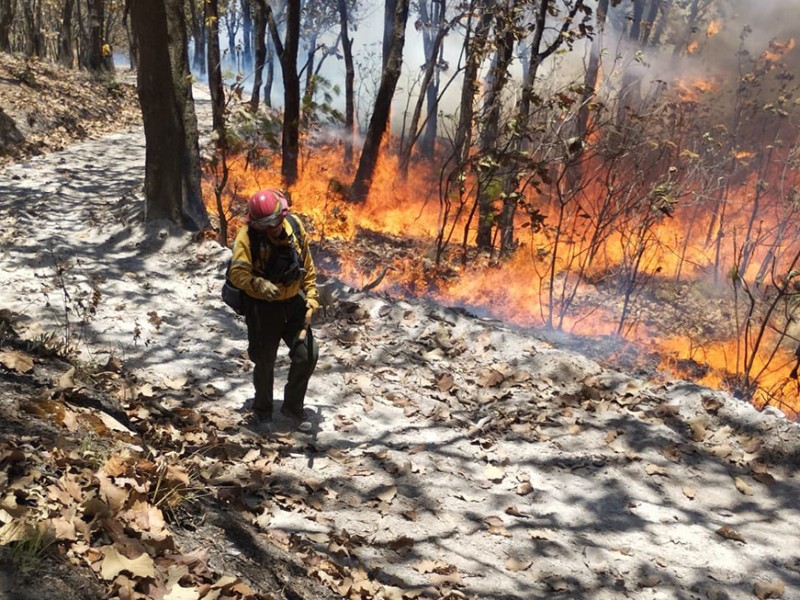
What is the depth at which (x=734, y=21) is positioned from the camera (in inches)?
1157

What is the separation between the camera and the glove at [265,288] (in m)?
4.58

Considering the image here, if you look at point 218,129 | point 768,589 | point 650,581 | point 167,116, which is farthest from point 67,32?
point 768,589

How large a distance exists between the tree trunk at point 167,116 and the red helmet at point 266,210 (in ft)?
17.1

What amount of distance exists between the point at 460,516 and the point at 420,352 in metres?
2.86

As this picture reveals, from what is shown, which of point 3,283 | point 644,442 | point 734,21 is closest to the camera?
point 644,442

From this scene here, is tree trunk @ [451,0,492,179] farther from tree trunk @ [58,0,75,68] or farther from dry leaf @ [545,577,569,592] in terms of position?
tree trunk @ [58,0,75,68]

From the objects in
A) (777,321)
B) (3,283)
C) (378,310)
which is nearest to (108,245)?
(3,283)

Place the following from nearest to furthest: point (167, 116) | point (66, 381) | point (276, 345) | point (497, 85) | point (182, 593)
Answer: point (182, 593) → point (66, 381) → point (276, 345) → point (167, 116) → point (497, 85)

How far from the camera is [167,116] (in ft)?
29.1

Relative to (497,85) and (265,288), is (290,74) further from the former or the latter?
(265,288)

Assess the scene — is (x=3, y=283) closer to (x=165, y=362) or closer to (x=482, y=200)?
(x=165, y=362)

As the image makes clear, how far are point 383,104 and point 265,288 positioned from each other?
32.9ft

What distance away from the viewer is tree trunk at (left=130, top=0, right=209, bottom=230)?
8.54m

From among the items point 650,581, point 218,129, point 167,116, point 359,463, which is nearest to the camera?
point 650,581
